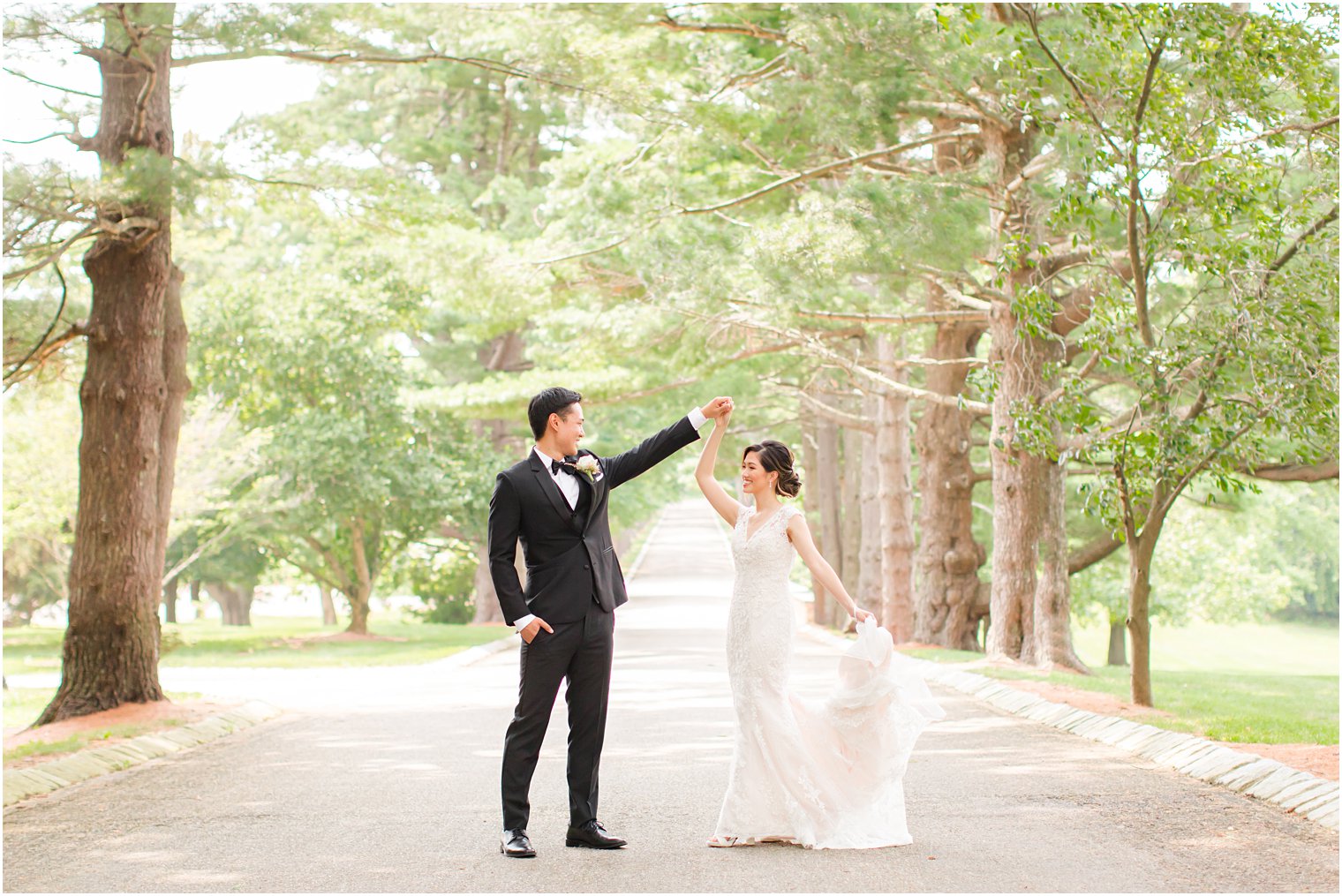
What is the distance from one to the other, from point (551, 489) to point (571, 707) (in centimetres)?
105

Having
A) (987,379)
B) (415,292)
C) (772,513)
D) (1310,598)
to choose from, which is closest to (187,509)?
→ (415,292)

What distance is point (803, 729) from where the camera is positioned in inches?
254

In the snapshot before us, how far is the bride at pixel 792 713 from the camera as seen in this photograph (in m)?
6.24

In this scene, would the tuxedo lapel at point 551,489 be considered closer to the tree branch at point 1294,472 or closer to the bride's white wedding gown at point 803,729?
the bride's white wedding gown at point 803,729

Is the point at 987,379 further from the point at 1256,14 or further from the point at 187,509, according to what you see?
the point at 187,509

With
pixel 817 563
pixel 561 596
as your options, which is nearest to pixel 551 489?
pixel 561 596

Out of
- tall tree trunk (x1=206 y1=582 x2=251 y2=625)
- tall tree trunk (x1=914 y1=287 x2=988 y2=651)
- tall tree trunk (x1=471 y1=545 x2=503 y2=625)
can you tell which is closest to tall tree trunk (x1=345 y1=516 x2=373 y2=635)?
tall tree trunk (x1=471 y1=545 x2=503 y2=625)

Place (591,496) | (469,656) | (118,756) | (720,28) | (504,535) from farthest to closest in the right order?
(469,656) → (720,28) → (118,756) → (591,496) → (504,535)

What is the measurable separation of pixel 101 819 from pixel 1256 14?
9322 millimetres

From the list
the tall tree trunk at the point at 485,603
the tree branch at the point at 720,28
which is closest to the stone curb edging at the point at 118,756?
the tree branch at the point at 720,28

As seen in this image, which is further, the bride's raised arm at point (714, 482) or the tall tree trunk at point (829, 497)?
the tall tree trunk at point (829, 497)

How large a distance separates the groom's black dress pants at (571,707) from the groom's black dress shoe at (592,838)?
1.4 inches

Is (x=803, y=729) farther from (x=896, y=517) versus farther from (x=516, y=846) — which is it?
(x=896, y=517)

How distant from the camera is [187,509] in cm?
2494
